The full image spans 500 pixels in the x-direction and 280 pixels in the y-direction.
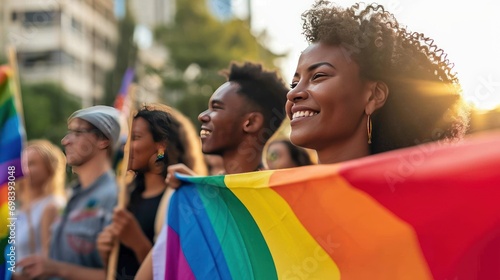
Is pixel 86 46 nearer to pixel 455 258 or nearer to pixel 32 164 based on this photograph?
pixel 32 164

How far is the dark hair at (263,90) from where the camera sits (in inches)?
125

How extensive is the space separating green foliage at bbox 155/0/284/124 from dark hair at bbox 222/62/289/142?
56.6ft

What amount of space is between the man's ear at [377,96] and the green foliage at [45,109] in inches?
912

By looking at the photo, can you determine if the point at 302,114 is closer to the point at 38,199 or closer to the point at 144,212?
the point at 144,212

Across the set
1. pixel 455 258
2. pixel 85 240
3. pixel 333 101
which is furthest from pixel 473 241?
pixel 85 240

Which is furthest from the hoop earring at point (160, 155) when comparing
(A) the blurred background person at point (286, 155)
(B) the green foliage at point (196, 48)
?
(B) the green foliage at point (196, 48)

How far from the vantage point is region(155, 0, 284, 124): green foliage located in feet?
70.6

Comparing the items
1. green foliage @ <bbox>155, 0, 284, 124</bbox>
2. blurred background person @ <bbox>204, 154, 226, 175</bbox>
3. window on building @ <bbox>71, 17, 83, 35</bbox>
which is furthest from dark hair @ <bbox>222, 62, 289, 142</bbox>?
A: window on building @ <bbox>71, 17, 83, 35</bbox>

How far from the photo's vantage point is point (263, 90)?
3.24 meters

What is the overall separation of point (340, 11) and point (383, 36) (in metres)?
0.19

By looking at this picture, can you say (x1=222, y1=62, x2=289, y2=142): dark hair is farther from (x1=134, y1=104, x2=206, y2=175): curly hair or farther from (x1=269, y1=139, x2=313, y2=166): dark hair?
(x1=269, y1=139, x2=313, y2=166): dark hair

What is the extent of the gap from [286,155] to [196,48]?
18423 millimetres

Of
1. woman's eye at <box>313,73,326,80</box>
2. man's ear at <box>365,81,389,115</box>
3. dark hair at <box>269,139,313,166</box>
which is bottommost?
dark hair at <box>269,139,313,166</box>

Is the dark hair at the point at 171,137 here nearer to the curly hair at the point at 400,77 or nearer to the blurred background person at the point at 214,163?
the curly hair at the point at 400,77
